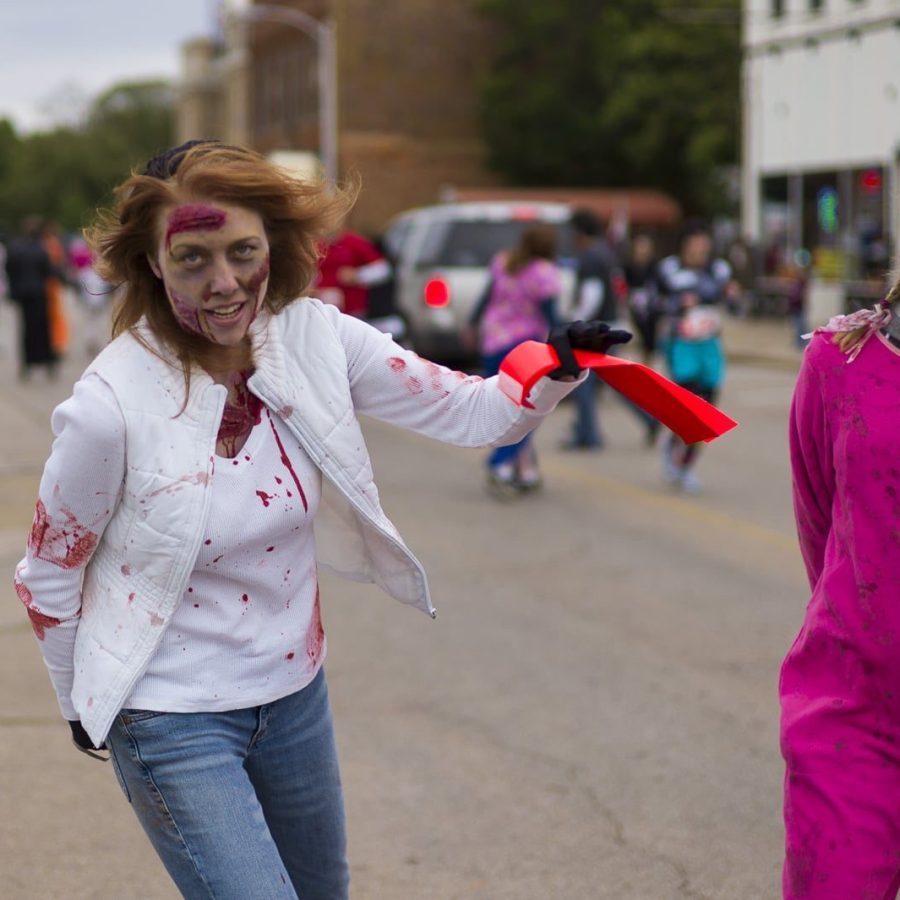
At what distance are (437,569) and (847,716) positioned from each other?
5.95 meters

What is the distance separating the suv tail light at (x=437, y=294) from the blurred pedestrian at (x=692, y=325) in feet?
21.2

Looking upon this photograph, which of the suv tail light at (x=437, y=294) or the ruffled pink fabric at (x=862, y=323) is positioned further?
the suv tail light at (x=437, y=294)

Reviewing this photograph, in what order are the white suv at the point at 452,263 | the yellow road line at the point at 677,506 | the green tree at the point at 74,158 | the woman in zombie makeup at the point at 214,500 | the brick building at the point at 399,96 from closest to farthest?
the woman in zombie makeup at the point at 214,500
the yellow road line at the point at 677,506
the white suv at the point at 452,263
the brick building at the point at 399,96
the green tree at the point at 74,158

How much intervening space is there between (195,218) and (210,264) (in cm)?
8

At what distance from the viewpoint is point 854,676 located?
2.67 metres

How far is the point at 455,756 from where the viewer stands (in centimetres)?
548

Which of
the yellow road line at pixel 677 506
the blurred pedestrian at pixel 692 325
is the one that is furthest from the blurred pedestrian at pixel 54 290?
the blurred pedestrian at pixel 692 325

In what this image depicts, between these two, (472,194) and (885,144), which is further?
(472,194)

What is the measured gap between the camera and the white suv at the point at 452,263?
18062 millimetres

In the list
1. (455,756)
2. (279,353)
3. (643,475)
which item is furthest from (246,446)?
(643,475)

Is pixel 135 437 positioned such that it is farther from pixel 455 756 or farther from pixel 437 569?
pixel 437 569

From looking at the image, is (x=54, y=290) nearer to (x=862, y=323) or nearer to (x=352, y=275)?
(x=352, y=275)

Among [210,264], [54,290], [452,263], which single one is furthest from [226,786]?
[54,290]

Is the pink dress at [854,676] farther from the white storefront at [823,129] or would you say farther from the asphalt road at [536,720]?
the white storefront at [823,129]
